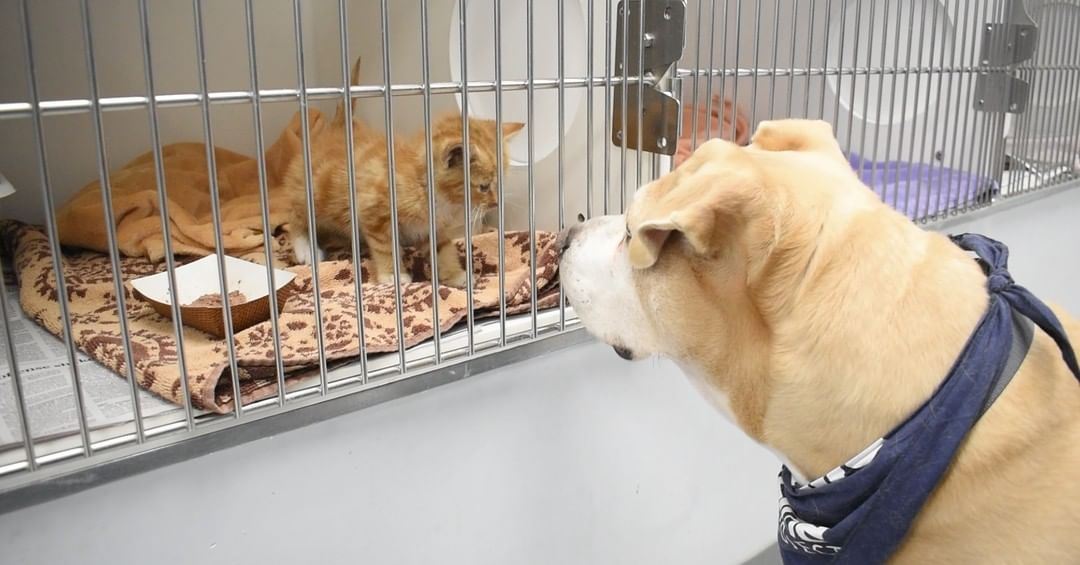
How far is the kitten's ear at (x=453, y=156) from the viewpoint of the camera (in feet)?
4.65

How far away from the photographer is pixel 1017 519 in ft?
2.21

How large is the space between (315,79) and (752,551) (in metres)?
1.59

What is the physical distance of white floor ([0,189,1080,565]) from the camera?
0.77 metres

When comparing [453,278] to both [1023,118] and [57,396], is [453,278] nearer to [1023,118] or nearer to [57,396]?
[57,396]

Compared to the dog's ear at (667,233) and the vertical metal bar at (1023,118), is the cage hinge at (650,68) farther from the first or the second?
the vertical metal bar at (1023,118)

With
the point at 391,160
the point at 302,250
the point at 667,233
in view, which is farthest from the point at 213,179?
the point at 302,250

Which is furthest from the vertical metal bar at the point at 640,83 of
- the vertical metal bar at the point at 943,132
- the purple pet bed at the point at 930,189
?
the vertical metal bar at the point at 943,132

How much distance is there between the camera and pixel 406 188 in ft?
4.88

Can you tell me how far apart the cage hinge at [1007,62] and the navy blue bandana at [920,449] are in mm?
1167

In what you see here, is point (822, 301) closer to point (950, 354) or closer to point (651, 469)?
point (950, 354)

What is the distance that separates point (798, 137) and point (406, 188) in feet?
2.57

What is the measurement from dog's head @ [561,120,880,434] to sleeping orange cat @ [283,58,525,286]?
0.61 meters

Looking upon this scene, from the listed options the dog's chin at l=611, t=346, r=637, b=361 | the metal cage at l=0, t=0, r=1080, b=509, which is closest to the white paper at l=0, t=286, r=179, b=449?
the metal cage at l=0, t=0, r=1080, b=509

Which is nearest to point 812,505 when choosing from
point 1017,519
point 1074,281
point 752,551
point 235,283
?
point 1017,519
